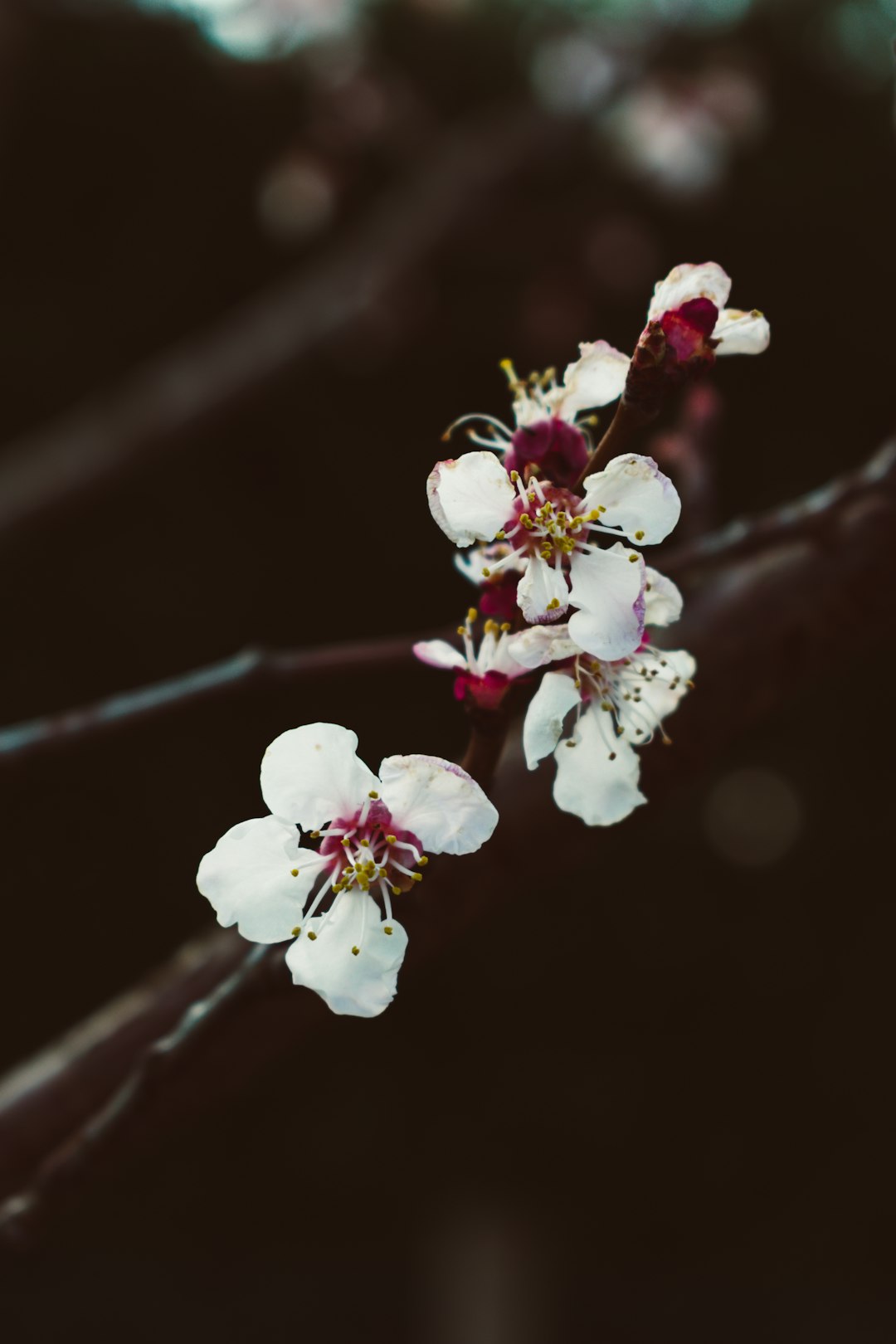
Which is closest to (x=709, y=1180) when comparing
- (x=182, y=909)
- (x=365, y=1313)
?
(x=365, y=1313)

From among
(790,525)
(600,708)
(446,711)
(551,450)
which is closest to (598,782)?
(600,708)

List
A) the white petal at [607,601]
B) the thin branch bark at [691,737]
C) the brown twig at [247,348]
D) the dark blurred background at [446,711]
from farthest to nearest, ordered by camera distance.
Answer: the dark blurred background at [446,711]
the brown twig at [247,348]
the thin branch bark at [691,737]
the white petal at [607,601]

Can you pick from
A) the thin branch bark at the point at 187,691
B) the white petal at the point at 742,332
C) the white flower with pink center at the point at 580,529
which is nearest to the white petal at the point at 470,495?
the white flower with pink center at the point at 580,529

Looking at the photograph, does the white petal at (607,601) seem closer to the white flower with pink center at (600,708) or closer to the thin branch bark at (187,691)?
the white flower with pink center at (600,708)

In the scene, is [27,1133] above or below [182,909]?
below

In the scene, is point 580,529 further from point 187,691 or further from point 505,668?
point 187,691

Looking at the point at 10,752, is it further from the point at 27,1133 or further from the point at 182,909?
the point at 182,909

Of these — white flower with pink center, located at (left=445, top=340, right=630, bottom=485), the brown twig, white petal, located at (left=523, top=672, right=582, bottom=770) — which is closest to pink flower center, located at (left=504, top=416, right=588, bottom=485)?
white flower with pink center, located at (left=445, top=340, right=630, bottom=485)

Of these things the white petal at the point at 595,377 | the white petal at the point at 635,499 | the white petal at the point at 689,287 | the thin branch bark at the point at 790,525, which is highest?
the thin branch bark at the point at 790,525
